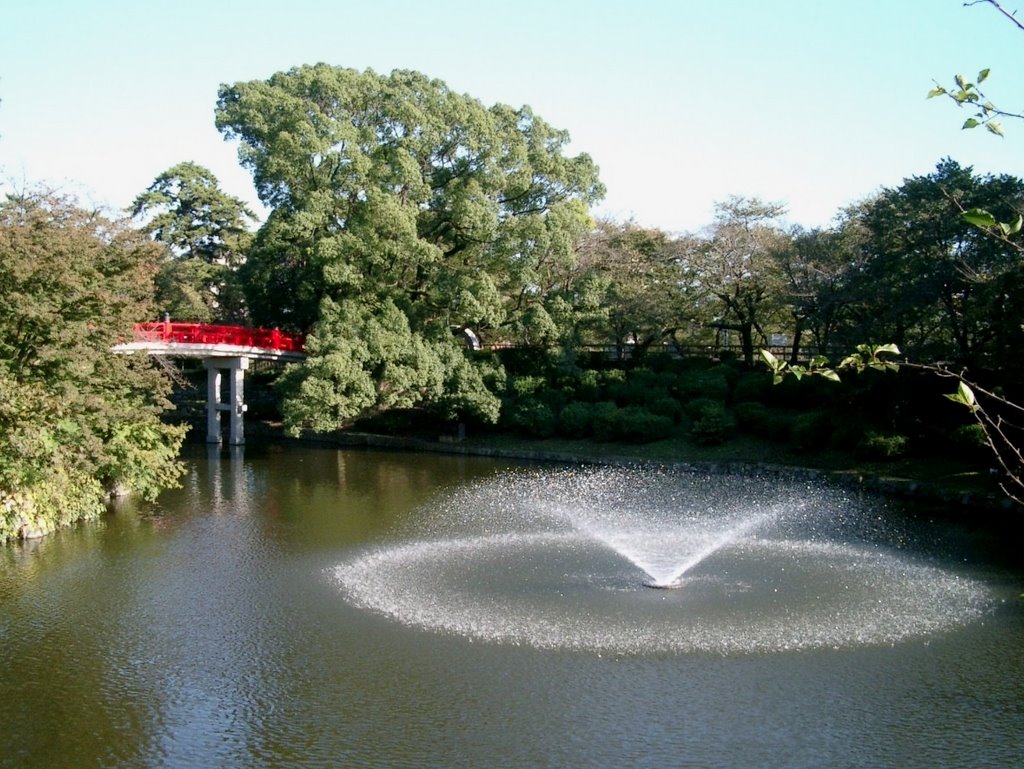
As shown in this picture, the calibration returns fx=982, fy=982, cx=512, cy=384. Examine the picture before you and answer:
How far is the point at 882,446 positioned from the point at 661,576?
36.3 ft

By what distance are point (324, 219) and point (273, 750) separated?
22124 mm

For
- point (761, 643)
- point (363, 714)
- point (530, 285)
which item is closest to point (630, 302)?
point (530, 285)

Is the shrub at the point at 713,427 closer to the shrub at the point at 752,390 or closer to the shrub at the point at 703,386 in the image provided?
the shrub at the point at 752,390

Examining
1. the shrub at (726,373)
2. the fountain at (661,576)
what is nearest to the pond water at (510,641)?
the fountain at (661,576)

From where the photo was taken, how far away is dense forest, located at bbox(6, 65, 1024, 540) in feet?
79.7

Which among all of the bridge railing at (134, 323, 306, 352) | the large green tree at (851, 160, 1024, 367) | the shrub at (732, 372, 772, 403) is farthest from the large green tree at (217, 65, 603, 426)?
the large green tree at (851, 160, 1024, 367)

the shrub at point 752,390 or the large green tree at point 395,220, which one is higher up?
the large green tree at point 395,220

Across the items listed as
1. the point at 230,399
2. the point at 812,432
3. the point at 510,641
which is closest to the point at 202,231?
the point at 230,399

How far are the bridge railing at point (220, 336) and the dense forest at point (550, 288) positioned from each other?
4.23ft

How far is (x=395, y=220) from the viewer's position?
28781 millimetres

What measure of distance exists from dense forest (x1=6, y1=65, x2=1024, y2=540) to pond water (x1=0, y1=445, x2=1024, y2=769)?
5.82 metres

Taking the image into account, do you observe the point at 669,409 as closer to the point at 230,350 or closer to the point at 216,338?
the point at 230,350

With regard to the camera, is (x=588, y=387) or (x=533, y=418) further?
(x=588, y=387)

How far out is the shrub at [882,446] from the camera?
23.4m
